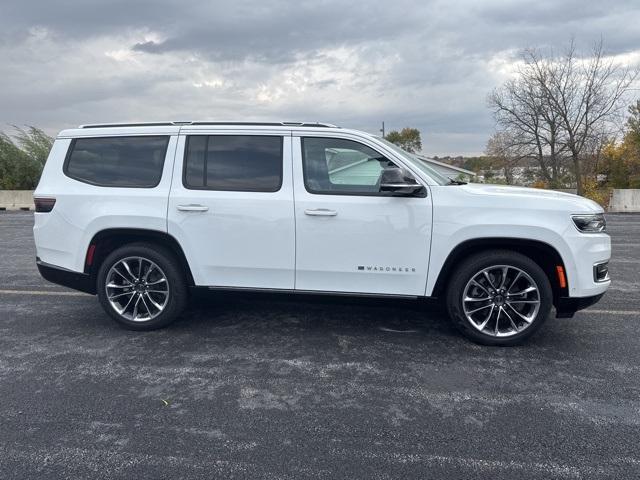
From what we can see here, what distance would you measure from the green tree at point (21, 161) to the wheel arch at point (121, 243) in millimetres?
24432

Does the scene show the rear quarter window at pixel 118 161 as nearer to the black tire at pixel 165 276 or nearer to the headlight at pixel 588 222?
the black tire at pixel 165 276

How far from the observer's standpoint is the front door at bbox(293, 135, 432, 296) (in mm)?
4246

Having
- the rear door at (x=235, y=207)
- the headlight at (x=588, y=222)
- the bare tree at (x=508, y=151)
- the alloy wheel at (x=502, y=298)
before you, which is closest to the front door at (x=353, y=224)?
the rear door at (x=235, y=207)

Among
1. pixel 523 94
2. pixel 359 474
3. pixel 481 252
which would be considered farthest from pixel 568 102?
pixel 359 474

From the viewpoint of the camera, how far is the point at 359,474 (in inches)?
102

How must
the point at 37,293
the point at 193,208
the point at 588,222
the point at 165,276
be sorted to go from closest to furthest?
1. the point at 588,222
2. the point at 193,208
3. the point at 165,276
4. the point at 37,293

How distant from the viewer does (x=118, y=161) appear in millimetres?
4793

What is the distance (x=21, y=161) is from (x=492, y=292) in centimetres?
2802

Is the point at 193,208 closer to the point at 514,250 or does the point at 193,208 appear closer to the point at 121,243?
the point at 121,243

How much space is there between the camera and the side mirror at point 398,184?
411 centimetres

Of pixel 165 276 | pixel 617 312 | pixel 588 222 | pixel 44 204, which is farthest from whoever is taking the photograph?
pixel 617 312

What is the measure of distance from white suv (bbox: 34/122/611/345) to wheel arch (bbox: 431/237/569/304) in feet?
0.04

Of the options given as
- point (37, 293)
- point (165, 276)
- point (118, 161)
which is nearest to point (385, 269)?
point (165, 276)

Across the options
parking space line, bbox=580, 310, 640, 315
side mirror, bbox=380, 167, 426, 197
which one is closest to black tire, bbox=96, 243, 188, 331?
side mirror, bbox=380, 167, 426, 197
